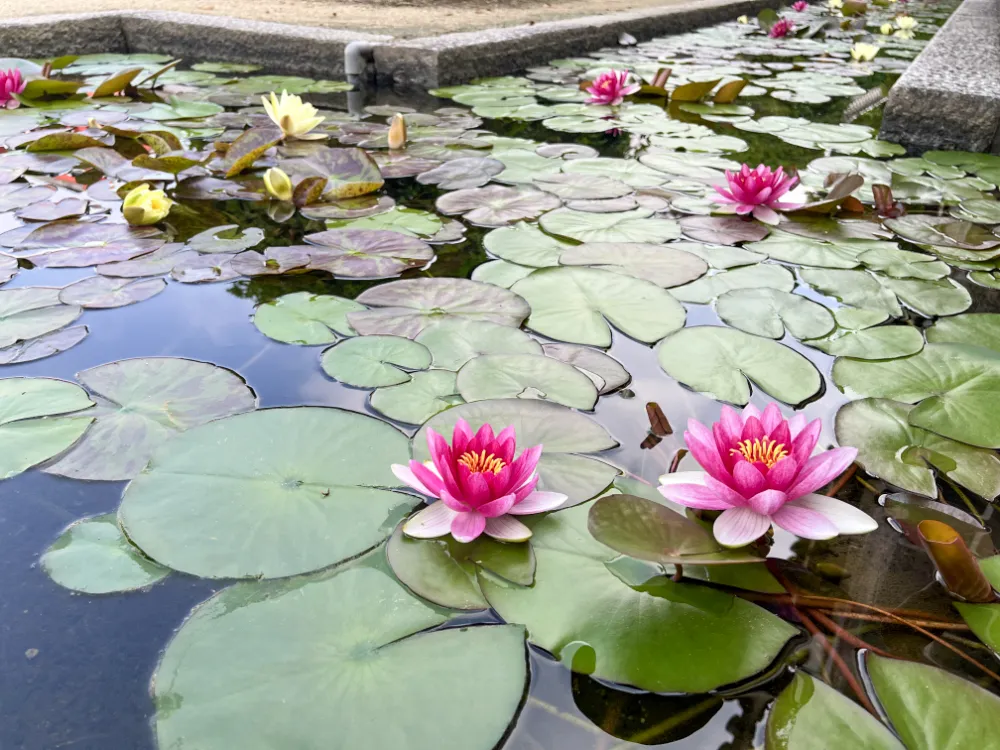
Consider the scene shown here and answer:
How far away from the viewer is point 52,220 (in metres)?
1.70

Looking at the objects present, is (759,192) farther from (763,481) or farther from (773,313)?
(763,481)

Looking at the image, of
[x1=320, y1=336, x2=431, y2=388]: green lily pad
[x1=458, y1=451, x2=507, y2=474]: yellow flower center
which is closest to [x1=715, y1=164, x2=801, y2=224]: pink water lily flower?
[x1=320, y1=336, x2=431, y2=388]: green lily pad

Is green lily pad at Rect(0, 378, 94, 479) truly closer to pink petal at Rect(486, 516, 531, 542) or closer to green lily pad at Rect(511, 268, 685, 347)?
pink petal at Rect(486, 516, 531, 542)

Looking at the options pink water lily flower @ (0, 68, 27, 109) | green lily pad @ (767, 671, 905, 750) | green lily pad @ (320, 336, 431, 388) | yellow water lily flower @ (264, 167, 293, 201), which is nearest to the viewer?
green lily pad @ (767, 671, 905, 750)

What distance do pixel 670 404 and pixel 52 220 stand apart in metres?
1.60

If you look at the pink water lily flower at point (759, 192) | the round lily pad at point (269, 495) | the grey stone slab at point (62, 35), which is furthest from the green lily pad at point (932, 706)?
the grey stone slab at point (62, 35)

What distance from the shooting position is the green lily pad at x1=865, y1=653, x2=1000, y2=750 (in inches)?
23.5

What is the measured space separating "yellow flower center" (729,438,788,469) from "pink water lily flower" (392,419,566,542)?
0.22m

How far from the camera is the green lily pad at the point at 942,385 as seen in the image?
3.26 ft

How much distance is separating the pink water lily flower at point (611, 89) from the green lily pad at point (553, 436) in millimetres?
2428

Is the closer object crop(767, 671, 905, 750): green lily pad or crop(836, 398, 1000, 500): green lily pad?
crop(767, 671, 905, 750): green lily pad

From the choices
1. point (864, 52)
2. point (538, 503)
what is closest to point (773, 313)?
point (538, 503)

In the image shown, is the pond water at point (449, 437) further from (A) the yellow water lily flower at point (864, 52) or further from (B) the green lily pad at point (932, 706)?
(A) the yellow water lily flower at point (864, 52)

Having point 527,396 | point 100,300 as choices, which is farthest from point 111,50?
point 527,396
